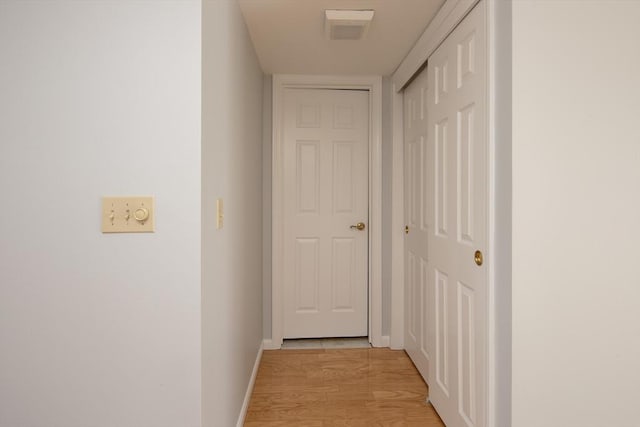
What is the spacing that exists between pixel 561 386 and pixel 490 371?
0.23 metres

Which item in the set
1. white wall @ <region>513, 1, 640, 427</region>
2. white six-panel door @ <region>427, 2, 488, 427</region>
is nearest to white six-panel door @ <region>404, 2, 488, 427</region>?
white six-panel door @ <region>427, 2, 488, 427</region>

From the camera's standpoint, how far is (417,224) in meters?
2.42

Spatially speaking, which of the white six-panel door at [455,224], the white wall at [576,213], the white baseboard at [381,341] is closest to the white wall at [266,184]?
the white baseboard at [381,341]

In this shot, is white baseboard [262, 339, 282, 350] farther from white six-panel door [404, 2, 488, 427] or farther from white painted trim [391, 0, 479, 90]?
white painted trim [391, 0, 479, 90]

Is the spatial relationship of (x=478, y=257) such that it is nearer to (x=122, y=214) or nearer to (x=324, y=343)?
(x=122, y=214)

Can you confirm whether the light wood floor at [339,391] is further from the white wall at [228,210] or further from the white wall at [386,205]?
the white wall at [386,205]

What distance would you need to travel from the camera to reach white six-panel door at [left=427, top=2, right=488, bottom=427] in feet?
Answer: 4.69

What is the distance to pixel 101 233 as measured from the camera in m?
1.16

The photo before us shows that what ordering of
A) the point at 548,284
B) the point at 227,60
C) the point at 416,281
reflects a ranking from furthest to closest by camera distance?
1. the point at 416,281
2. the point at 227,60
3. the point at 548,284

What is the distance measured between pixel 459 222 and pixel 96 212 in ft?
4.88

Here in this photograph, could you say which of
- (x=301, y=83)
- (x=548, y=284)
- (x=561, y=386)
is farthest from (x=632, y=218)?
(x=301, y=83)

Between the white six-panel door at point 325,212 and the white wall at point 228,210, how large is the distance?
1.75 feet

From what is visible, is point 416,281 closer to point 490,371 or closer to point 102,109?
point 490,371

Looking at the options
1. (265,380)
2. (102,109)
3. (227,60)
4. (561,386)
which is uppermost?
(227,60)
